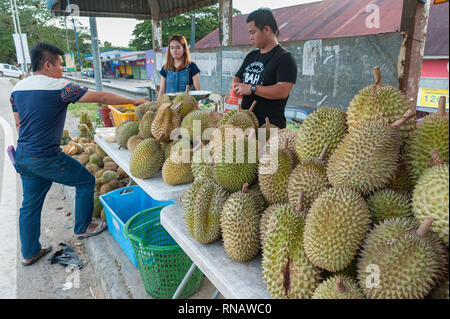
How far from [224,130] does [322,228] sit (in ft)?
2.91

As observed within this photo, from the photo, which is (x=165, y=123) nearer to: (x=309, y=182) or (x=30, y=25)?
(x=309, y=182)

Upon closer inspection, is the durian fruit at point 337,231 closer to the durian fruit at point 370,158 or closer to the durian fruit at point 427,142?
the durian fruit at point 370,158

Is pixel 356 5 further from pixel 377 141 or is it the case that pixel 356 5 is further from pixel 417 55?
pixel 377 141

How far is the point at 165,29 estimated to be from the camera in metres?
32.2

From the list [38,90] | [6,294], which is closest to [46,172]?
[38,90]

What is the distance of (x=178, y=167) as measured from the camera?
198cm

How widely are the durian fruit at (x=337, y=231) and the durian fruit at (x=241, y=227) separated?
30cm

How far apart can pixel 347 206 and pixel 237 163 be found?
0.59 m

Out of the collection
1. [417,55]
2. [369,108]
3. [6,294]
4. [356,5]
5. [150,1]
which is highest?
[356,5]

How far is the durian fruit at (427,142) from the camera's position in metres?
0.92

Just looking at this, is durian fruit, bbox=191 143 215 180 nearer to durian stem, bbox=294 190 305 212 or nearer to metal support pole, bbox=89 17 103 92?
durian stem, bbox=294 190 305 212

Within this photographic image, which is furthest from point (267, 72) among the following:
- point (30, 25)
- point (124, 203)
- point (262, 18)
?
point (30, 25)

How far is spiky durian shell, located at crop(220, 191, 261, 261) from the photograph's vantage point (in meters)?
1.19

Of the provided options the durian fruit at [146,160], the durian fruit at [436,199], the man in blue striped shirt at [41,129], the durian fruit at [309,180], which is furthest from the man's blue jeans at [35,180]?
the durian fruit at [436,199]
